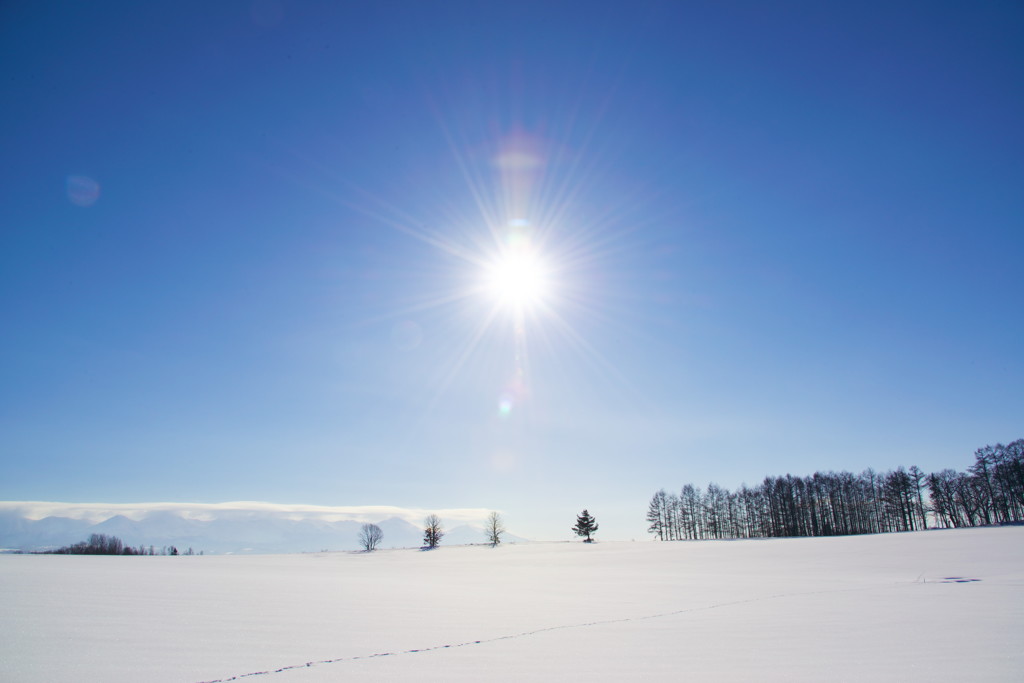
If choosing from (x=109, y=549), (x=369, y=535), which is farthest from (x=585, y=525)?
(x=109, y=549)

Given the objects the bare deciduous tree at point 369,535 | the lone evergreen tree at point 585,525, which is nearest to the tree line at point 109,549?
the bare deciduous tree at point 369,535

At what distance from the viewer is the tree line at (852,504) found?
239 feet

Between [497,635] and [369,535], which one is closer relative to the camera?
[497,635]

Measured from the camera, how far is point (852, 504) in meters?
91.8

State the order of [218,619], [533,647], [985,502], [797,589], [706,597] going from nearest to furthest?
1. [533,647]
2. [218,619]
3. [706,597]
4. [797,589]
5. [985,502]

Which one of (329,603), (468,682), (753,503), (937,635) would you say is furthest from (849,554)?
(753,503)

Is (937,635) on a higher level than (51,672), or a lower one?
Answer: lower

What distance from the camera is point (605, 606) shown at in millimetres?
14562

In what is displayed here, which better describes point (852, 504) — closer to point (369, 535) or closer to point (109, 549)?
point (369, 535)

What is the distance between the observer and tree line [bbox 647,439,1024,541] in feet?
239

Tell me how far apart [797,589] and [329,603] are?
60.5 ft

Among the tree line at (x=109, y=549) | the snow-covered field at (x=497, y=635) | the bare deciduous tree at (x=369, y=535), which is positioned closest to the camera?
the snow-covered field at (x=497, y=635)

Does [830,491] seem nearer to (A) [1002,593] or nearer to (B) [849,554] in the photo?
(B) [849,554]

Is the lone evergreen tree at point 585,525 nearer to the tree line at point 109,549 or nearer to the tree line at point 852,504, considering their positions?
the tree line at point 852,504
